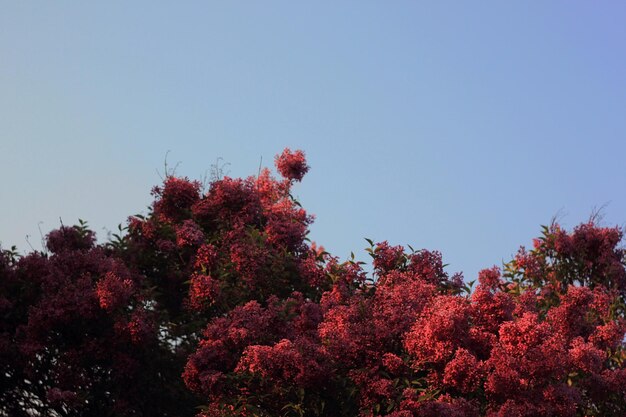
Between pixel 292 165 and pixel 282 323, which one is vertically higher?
pixel 292 165

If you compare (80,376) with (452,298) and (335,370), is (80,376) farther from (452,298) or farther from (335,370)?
(452,298)

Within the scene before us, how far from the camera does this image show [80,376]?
46.5 ft

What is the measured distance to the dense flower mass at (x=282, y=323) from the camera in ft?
37.1

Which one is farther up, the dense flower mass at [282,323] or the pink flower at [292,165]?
the pink flower at [292,165]

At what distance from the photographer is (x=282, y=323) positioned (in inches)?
520

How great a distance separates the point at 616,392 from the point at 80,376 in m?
7.22

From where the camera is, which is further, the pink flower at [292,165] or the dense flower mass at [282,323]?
the pink flower at [292,165]

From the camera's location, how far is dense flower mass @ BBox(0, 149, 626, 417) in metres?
11.3

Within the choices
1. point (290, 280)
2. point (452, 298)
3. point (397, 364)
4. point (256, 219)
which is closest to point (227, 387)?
point (397, 364)

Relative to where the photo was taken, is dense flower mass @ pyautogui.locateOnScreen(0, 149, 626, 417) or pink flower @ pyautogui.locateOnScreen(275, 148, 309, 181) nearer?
dense flower mass @ pyautogui.locateOnScreen(0, 149, 626, 417)

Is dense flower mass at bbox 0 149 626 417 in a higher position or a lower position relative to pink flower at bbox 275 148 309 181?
lower

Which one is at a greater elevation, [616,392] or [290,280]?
[290,280]

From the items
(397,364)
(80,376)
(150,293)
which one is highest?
(150,293)

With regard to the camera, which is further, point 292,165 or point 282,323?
point 292,165
